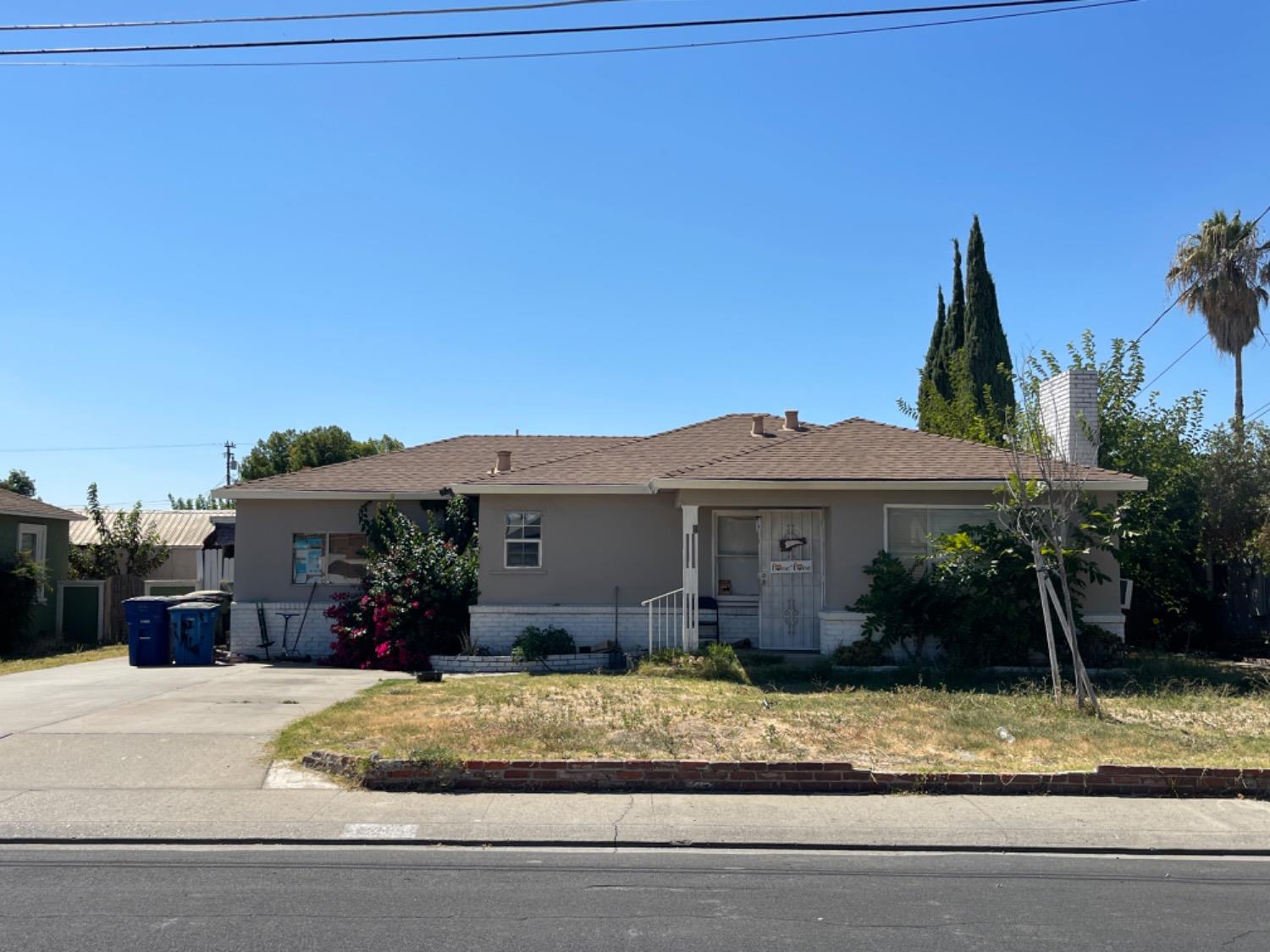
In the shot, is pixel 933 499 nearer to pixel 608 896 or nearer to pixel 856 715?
pixel 856 715

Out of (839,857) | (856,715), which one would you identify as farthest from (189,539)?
(839,857)

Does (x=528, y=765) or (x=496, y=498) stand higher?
(x=496, y=498)

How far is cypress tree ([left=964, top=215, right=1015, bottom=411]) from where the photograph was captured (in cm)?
3038

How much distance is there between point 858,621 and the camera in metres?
15.5

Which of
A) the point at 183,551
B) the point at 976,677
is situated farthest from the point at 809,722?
the point at 183,551

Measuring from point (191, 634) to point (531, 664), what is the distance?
6.29 m

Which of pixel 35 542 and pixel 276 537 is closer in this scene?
pixel 276 537

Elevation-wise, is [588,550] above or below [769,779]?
above

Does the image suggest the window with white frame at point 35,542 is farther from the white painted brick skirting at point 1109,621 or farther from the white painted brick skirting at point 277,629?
the white painted brick skirting at point 1109,621

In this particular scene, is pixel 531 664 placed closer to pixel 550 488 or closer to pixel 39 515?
pixel 550 488

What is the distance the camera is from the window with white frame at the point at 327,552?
65.1 ft

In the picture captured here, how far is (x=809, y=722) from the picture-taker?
11.0m

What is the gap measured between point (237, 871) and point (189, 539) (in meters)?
39.8

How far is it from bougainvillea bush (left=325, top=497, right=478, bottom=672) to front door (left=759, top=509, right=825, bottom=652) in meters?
4.91
